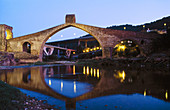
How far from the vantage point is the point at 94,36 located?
26.4 meters

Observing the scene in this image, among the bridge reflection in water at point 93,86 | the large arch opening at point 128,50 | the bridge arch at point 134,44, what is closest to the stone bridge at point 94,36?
the bridge arch at point 134,44

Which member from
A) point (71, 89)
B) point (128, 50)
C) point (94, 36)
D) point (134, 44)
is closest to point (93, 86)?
point (71, 89)

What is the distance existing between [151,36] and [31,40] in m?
27.4

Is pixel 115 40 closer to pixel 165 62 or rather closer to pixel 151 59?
pixel 151 59

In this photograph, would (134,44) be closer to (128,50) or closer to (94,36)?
(128,50)

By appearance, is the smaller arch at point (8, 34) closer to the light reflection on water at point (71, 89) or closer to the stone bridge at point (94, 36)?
the stone bridge at point (94, 36)

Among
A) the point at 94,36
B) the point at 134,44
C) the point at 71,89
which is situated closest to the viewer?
the point at 71,89

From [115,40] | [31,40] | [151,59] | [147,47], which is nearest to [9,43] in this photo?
[31,40]

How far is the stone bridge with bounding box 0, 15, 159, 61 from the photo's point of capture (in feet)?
A: 85.5

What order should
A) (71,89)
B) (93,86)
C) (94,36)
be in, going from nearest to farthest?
1. (71,89)
2. (93,86)
3. (94,36)

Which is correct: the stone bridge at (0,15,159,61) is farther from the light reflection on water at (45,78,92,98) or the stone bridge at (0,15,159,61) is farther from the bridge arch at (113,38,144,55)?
the light reflection on water at (45,78,92,98)

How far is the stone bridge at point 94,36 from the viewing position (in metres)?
26.1

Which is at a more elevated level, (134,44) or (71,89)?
(134,44)

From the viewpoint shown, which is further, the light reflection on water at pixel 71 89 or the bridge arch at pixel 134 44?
the bridge arch at pixel 134 44
